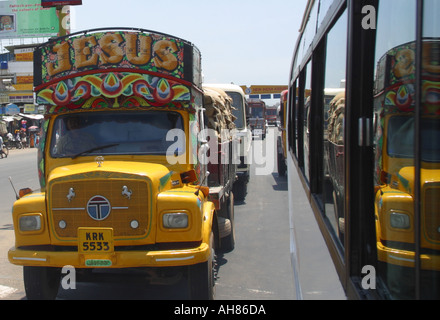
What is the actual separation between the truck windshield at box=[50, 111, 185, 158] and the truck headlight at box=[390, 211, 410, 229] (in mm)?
3403

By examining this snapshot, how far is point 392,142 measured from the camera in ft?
5.82

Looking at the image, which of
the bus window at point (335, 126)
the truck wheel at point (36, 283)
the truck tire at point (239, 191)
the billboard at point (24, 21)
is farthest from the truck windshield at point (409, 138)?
the billboard at point (24, 21)

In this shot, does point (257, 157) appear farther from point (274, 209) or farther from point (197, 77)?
point (197, 77)

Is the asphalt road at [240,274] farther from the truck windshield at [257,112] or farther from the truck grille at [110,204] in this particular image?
the truck windshield at [257,112]

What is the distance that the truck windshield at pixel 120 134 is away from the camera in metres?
5.00

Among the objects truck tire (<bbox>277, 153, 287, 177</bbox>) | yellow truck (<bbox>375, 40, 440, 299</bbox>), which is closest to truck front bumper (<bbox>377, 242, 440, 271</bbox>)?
yellow truck (<bbox>375, 40, 440, 299</bbox>)

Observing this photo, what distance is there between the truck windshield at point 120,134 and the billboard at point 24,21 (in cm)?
4278

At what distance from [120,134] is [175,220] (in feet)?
4.38

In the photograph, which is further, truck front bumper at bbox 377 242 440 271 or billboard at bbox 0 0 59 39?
billboard at bbox 0 0 59 39

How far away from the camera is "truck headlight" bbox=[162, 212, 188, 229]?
418cm

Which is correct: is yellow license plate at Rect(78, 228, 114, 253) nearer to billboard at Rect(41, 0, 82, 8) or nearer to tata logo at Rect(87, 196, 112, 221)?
tata logo at Rect(87, 196, 112, 221)

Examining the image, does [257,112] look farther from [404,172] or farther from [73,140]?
[404,172]

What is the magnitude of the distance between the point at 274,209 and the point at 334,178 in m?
7.09
